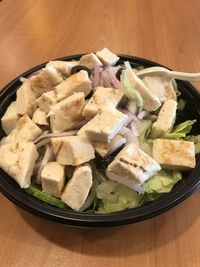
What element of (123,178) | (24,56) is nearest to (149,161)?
(123,178)

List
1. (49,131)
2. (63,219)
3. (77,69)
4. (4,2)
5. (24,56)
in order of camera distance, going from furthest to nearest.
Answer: (4,2)
(24,56)
(77,69)
(49,131)
(63,219)

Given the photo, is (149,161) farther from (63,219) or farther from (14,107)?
(14,107)

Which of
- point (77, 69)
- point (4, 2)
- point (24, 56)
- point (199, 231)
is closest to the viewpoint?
point (199, 231)

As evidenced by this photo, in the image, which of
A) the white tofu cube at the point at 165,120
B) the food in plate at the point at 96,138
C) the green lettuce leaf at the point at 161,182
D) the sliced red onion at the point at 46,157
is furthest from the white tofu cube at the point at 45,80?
the green lettuce leaf at the point at 161,182

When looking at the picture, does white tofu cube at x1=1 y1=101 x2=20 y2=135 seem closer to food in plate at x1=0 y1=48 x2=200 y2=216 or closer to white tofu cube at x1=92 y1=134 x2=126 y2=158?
food in plate at x1=0 y1=48 x2=200 y2=216

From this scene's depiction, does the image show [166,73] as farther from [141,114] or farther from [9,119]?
[9,119]

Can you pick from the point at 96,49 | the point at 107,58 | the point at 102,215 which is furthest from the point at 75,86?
the point at 96,49
